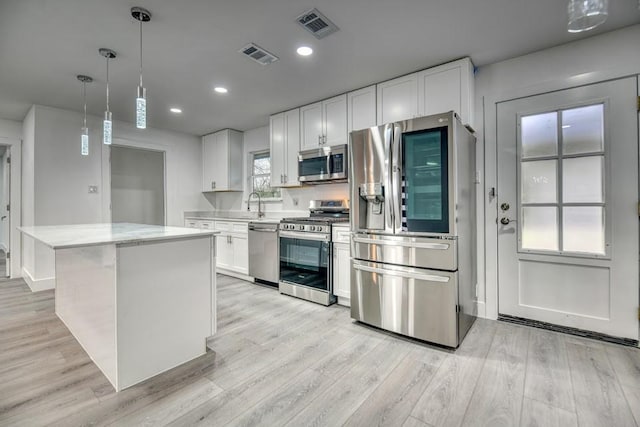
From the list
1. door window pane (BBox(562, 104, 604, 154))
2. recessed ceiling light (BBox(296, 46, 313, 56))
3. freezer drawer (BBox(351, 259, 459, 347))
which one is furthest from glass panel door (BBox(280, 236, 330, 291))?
door window pane (BBox(562, 104, 604, 154))

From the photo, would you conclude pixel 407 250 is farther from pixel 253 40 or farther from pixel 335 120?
pixel 253 40

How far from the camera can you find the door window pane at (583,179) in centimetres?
240

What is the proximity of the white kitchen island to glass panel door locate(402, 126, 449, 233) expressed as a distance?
1573 millimetres

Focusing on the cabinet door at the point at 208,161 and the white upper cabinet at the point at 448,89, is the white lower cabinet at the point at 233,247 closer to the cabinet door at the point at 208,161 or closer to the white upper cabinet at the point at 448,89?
the cabinet door at the point at 208,161

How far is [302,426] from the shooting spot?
1456mm

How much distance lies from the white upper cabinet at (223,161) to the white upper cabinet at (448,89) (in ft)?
11.2

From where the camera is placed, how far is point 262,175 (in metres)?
5.16

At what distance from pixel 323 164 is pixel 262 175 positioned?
1.84 m

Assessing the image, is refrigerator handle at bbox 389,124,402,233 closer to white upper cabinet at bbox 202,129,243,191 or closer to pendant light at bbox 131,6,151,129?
pendant light at bbox 131,6,151,129

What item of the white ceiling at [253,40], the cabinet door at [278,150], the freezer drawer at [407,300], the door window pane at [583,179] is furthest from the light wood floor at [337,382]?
the white ceiling at [253,40]

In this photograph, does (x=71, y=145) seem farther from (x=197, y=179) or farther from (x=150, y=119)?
(x=197, y=179)

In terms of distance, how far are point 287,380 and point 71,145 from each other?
14.8 feet

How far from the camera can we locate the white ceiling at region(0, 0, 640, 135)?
2.03 m

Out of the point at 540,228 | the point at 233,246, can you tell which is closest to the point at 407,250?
the point at 540,228
